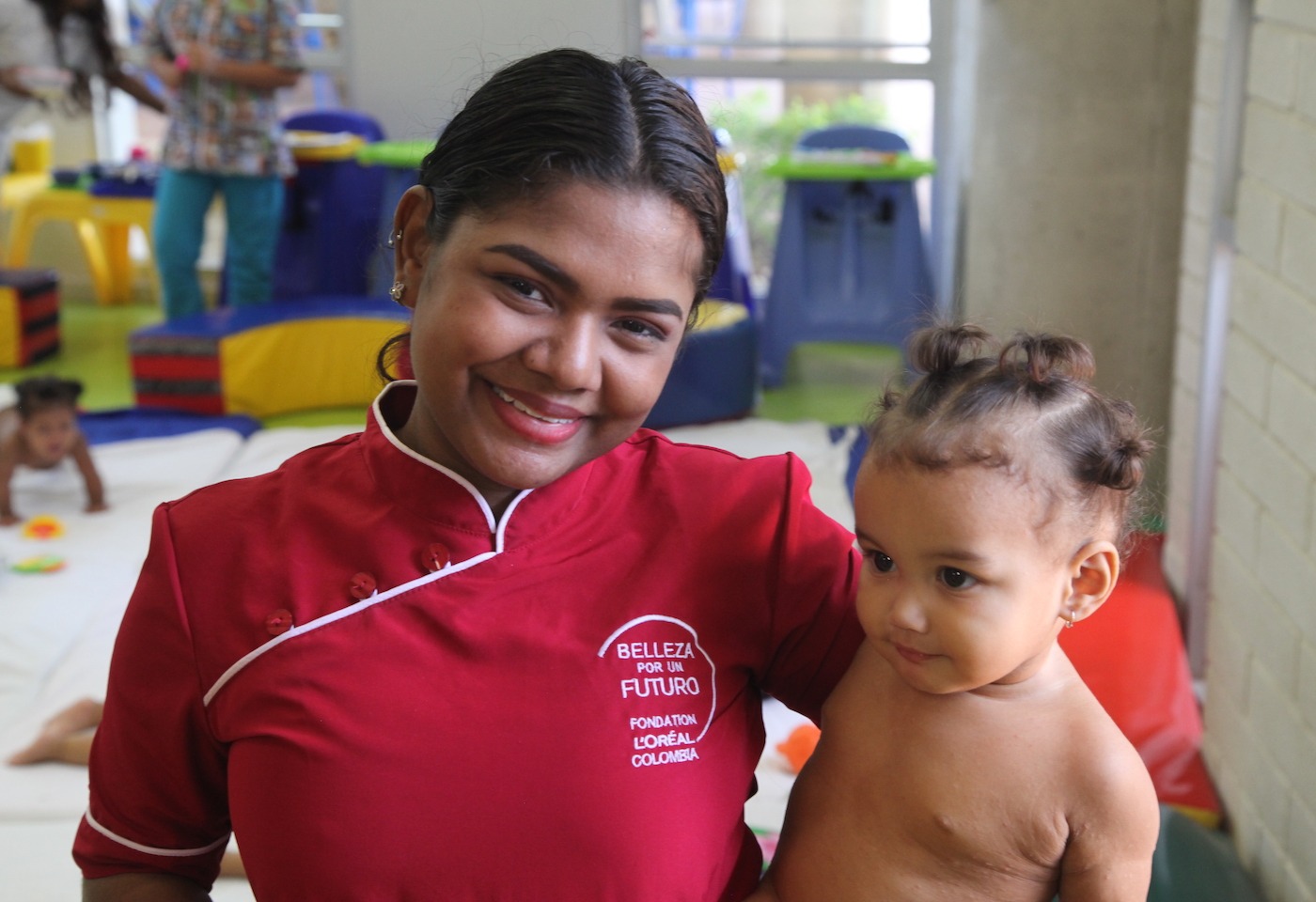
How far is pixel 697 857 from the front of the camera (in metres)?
1.12

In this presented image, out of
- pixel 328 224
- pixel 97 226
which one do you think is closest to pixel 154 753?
pixel 328 224

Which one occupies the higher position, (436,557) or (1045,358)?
(1045,358)

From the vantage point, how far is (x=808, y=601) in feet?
4.07

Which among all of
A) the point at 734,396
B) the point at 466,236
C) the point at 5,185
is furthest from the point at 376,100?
the point at 466,236

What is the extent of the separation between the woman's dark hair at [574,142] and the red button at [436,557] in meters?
0.25

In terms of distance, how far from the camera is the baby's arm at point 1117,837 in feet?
3.75

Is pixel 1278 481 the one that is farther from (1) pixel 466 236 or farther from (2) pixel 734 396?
(2) pixel 734 396

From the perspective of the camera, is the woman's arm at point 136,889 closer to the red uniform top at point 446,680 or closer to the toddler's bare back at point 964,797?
the red uniform top at point 446,680

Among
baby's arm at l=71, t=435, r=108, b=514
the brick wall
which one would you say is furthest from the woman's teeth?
baby's arm at l=71, t=435, r=108, b=514

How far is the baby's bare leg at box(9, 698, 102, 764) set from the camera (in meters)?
2.58

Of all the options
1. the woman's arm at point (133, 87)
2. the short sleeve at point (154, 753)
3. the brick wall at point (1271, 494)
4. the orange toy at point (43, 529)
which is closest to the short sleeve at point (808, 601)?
the short sleeve at point (154, 753)

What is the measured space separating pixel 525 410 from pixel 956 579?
383 mm

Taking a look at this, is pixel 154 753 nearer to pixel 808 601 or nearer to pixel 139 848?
pixel 139 848

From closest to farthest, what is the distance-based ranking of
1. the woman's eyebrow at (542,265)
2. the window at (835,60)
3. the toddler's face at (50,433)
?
the woman's eyebrow at (542,265), the toddler's face at (50,433), the window at (835,60)
